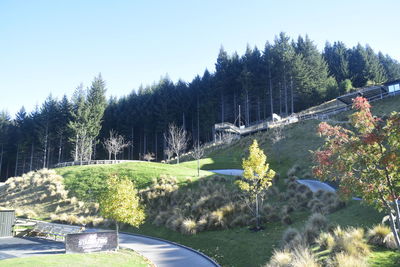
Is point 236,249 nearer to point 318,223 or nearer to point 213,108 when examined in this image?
point 318,223

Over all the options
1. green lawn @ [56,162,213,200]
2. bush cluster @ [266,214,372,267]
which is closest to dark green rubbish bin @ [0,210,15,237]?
green lawn @ [56,162,213,200]

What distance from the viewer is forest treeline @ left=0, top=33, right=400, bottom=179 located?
6950 cm

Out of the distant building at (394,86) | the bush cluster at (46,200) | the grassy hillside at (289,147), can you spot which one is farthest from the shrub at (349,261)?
the distant building at (394,86)

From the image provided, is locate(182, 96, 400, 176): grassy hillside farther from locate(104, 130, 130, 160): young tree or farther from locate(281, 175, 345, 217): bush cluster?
locate(104, 130, 130, 160): young tree

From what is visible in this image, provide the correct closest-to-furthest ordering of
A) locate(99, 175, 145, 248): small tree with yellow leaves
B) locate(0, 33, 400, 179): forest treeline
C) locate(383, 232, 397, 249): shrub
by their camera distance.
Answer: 1. locate(383, 232, 397, 249): shrub
2. locate(99, 175, 145, 248): small tree with yellow leaves
3. locate(0, 33, 400, 179): forest treeline

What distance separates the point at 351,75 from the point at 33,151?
9036cm

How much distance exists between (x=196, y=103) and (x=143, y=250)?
61.9 metres

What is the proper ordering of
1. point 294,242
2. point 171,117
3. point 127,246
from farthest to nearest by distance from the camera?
point 171,117 → point 127,246 → point 294,242

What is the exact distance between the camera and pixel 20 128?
3292 inches

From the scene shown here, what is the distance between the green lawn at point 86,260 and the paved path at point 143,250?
1056 millimetres

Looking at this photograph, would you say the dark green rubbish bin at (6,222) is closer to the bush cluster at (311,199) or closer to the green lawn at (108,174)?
the green lawn at (108,174)

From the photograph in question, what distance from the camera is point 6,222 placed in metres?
27.2

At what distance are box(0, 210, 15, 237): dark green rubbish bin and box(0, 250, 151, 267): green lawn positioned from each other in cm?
1378

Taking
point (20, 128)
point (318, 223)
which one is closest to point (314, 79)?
point (318, 223)
